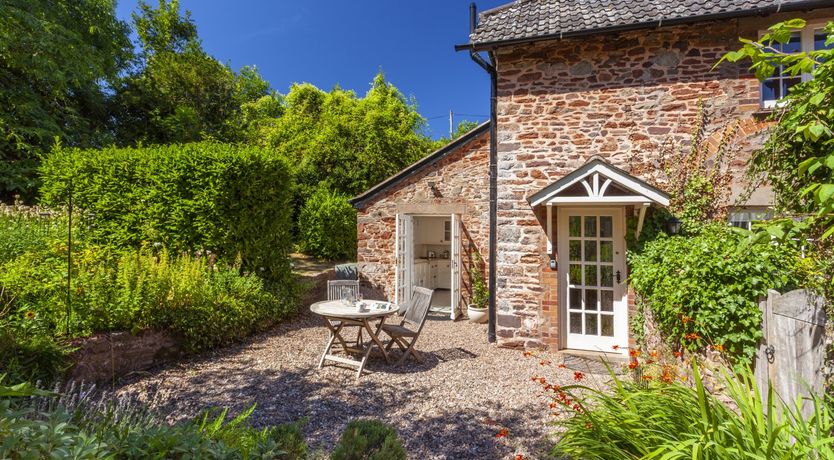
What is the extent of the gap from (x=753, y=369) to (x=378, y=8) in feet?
42.7

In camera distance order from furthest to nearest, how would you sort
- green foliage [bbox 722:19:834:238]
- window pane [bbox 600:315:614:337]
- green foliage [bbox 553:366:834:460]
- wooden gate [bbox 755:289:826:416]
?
window pane [bbox 600:315:614:337] < wooden gate [bbox 755:289:826:416] < green foliage [bbox 553:366:834:460] < green foliage [bbox 722:19:834:238]

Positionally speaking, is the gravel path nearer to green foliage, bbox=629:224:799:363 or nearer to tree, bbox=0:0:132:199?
green foliage, bbox=629:224:799:363

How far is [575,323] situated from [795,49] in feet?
16.4

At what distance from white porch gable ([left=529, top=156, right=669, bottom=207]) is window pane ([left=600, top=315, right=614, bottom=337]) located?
75.2 inches

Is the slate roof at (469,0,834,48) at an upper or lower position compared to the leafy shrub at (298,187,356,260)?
upper

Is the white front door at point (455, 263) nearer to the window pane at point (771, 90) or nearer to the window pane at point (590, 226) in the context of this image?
the window pane at point (590, 226)

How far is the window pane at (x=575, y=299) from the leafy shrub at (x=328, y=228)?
896 cm

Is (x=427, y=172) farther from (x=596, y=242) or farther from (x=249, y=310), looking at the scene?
(x=249, y=310)

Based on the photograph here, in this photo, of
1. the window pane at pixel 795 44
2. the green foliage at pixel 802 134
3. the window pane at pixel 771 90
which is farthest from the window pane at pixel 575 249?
the window pane at pixel 795 44

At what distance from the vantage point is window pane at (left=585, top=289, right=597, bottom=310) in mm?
6449

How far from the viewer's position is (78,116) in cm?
1283

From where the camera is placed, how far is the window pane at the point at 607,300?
6.38 meters

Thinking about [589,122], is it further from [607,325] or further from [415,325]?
[415,325]

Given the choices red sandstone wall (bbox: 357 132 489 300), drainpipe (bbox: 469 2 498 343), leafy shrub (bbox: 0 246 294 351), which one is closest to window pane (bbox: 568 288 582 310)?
drainpipe (bbox: 469 2 498 343)
